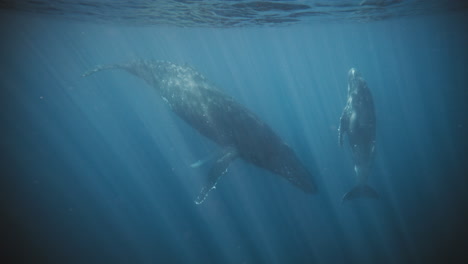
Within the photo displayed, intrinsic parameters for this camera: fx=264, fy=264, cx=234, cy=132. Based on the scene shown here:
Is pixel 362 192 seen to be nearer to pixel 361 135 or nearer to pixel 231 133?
pixel 361 135

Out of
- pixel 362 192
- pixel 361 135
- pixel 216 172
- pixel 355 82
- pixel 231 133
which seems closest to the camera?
pixel 216 172

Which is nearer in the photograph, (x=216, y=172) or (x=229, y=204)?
(x=216, y=172)

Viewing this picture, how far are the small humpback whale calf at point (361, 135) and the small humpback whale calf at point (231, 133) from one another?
3.45 metres

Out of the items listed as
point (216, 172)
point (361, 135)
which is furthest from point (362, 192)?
point (216, 172)

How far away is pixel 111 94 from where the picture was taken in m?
47.1

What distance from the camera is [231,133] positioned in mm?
10875

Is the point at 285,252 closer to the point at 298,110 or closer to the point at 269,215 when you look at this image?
the point at 269,215

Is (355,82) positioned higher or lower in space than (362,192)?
higher

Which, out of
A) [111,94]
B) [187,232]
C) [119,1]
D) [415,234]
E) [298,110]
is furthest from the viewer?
[111,94]

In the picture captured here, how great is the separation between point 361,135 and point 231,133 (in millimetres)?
6080

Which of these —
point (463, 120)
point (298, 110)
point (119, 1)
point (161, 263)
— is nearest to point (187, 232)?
point (161, 263)

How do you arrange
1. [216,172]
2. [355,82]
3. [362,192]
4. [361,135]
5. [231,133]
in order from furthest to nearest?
[355,82] < [362,192] < [361,135] < [231,133] < [216,172]

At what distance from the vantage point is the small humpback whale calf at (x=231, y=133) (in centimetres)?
1041

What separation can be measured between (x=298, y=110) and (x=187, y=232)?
75.6ft
